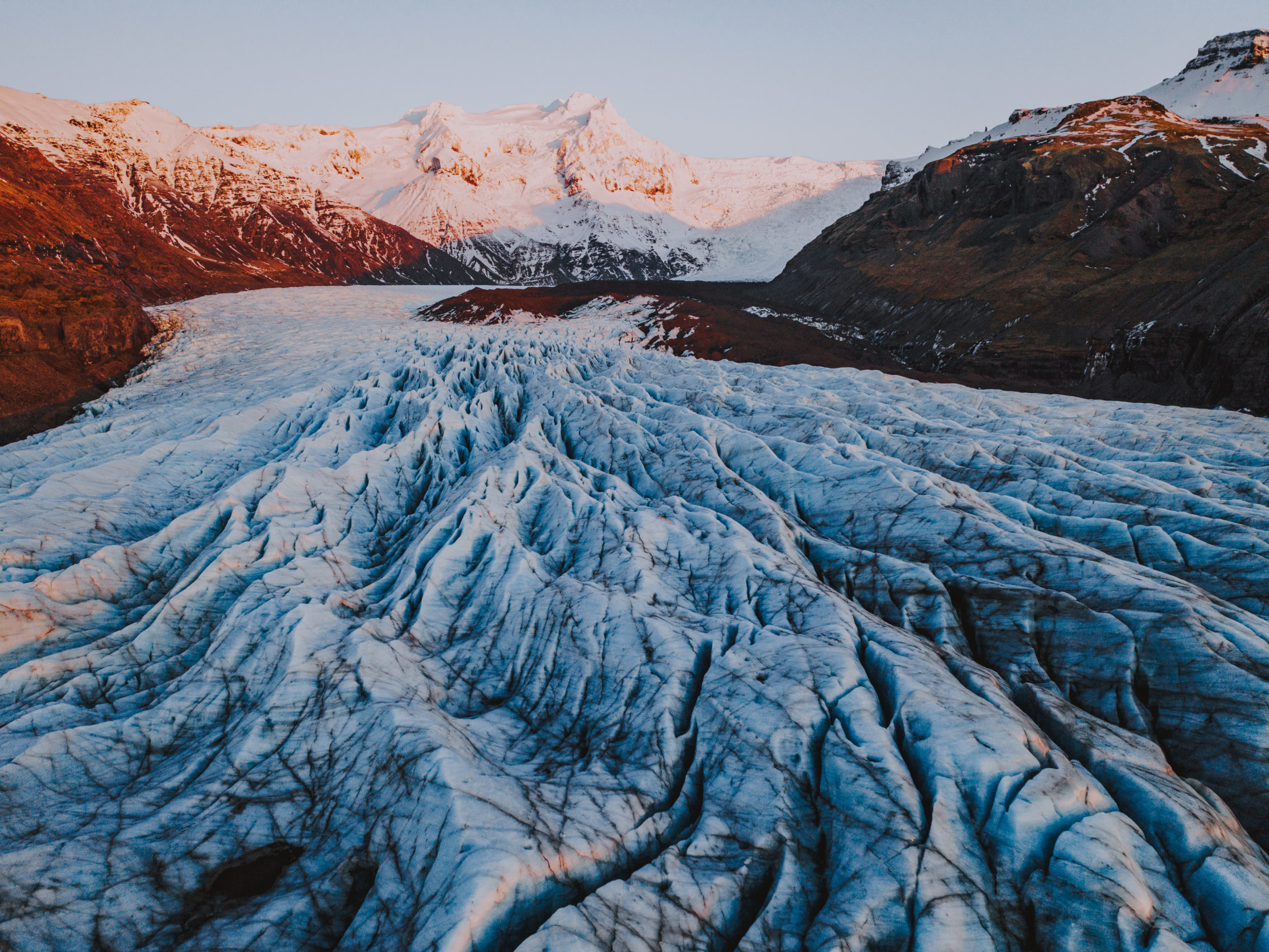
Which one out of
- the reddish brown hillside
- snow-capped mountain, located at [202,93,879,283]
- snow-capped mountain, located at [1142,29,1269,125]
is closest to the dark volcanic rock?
the reddish brown hillside

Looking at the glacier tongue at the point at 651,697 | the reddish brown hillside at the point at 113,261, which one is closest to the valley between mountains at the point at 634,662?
the glacier tongue at the point at 651,697

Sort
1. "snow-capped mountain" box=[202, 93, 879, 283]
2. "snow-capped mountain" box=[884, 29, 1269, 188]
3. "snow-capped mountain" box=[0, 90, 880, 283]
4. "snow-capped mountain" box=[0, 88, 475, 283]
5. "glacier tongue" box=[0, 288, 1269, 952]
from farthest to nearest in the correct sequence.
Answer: "snow-capped mountain" box=[202, 93, 879, 283] < "snow-capped mountain" box=[0, 90, 880, 283] < "snow-capped mountain" box=[0, 88, 475, 283] < "snow-capped mountain" box=[884, 29, 1269, 188] < "glacier tongue" box=[0, 288, 1269, 952]

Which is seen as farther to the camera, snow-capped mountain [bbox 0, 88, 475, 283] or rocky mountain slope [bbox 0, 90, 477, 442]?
snow-capped mountain [bbox 0, 88, 475, 283]

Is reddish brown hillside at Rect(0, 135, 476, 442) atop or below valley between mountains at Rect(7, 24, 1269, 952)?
atop

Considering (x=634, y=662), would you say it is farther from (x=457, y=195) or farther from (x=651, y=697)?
(x=457, y=195)

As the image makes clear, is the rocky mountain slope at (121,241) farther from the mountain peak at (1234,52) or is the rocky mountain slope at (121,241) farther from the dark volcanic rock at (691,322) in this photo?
the mountain peak at (1234,52)

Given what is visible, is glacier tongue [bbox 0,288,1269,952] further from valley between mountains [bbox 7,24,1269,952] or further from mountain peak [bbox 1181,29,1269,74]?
mountain peak [bbox 1181,29,1269,74]

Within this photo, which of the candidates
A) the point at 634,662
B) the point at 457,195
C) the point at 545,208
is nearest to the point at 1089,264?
the point at 634,662
